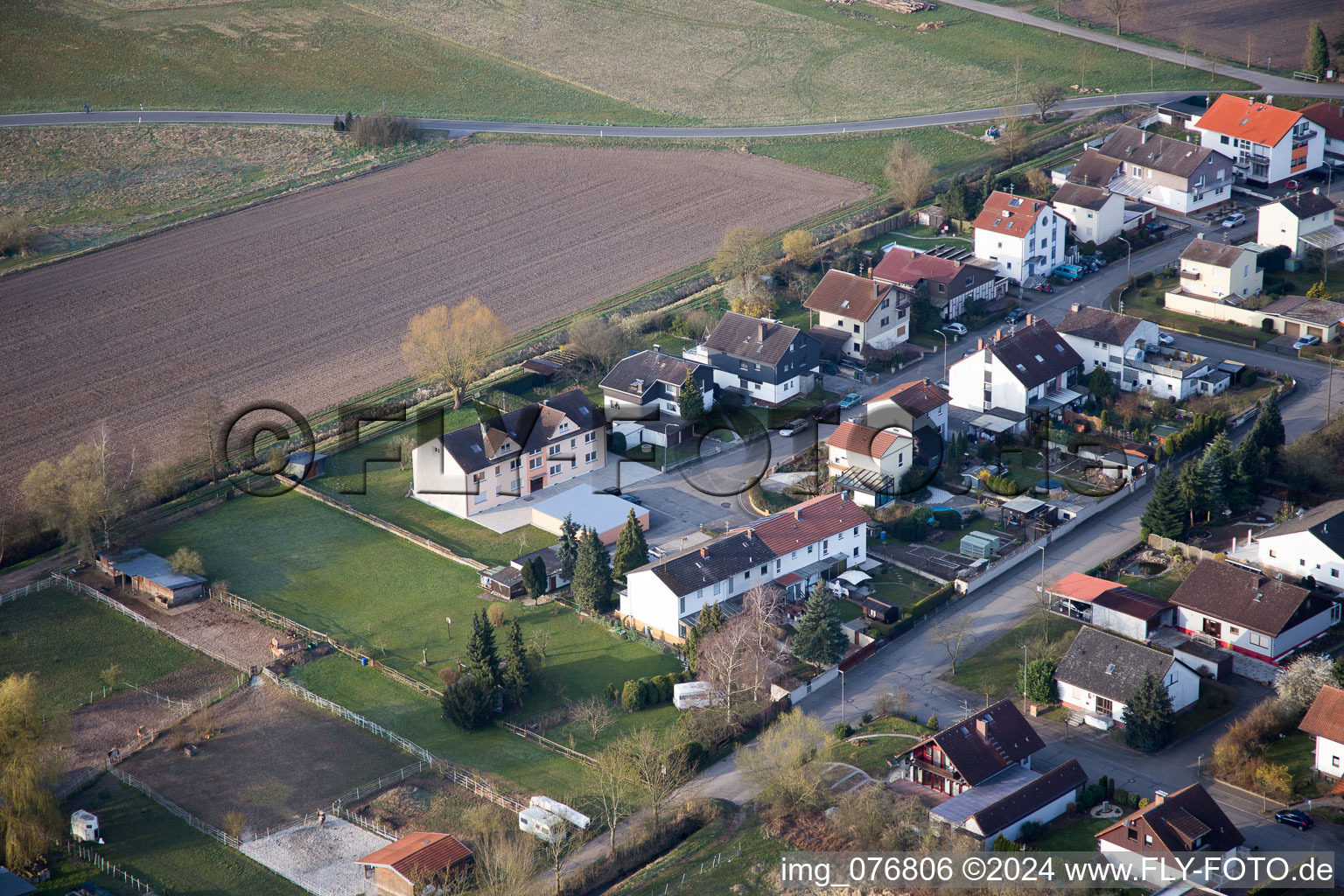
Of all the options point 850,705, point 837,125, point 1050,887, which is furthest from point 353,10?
point 1050,887

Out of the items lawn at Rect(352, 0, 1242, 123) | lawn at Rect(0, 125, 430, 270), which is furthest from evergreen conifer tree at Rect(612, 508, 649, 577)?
lawn at Rect(352, 0, 1242, 123)

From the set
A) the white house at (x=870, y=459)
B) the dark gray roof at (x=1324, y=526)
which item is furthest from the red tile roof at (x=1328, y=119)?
the white house at (x=870, y=459)

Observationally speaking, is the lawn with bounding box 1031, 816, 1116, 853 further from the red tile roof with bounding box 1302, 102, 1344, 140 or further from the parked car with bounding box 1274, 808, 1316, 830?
the red tile roof with bounding box 1302, 102, 1344, 140

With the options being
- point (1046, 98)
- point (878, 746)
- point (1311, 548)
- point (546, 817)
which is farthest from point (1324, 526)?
point (1046, 98)

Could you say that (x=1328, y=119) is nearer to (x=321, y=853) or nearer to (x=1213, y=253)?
(x=1213, y=253)

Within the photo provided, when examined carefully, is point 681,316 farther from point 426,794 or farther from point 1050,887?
point 1050,887

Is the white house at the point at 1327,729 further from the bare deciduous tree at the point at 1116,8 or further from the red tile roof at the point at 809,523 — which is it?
the bare deciduous tree at the point at 1116,8
